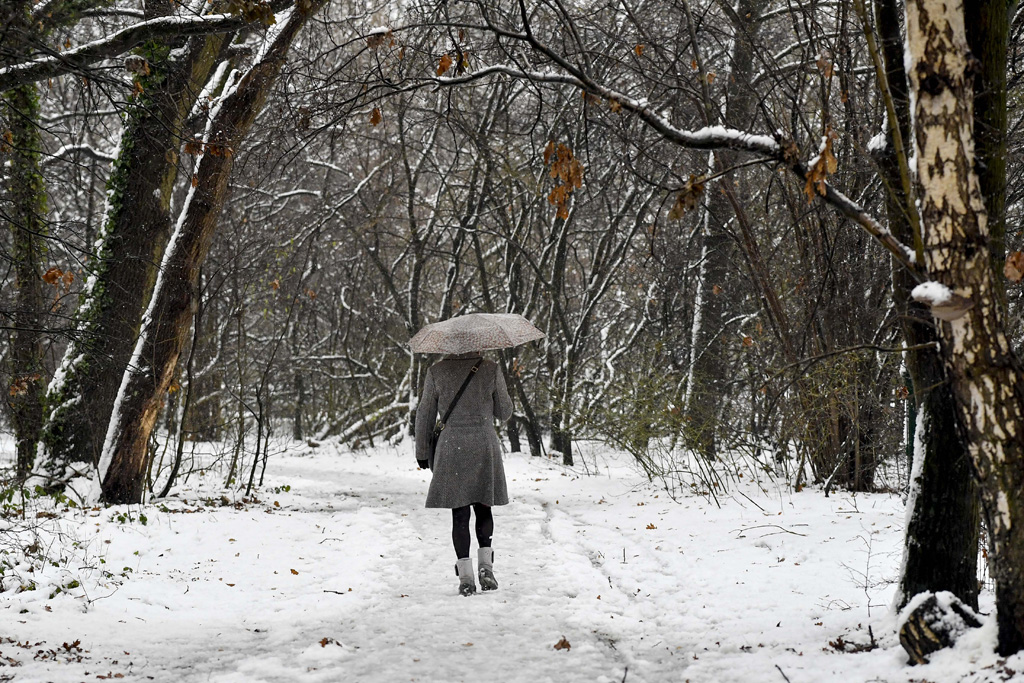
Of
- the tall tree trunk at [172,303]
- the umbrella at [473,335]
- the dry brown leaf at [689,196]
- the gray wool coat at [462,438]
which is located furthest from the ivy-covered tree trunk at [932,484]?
the tall tree trunk at [172,303]

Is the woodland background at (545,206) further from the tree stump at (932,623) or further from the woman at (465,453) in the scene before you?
the woman at (465,453)

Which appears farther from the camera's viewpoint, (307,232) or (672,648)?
(307,232)

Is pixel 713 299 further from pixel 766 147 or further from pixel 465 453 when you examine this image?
pixel 766 147

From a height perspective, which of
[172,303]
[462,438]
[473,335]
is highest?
[172,303]

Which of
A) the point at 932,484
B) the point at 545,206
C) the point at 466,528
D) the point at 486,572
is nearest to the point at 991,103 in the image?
the point at 932,484

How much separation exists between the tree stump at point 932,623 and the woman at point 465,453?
3078mm

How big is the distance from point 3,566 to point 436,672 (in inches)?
128

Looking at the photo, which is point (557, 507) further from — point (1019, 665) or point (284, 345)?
point (284, 345)

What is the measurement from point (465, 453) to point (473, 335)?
0.87 meters

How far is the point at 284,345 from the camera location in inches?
979

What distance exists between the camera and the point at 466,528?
639cm

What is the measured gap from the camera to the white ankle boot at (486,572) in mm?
6406

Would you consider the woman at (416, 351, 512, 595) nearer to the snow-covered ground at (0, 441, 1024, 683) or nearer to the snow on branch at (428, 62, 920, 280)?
the snow-covered ground at (0, 441, 1024, 683)

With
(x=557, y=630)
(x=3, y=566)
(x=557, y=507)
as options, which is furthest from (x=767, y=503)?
(x=3, y=566)
